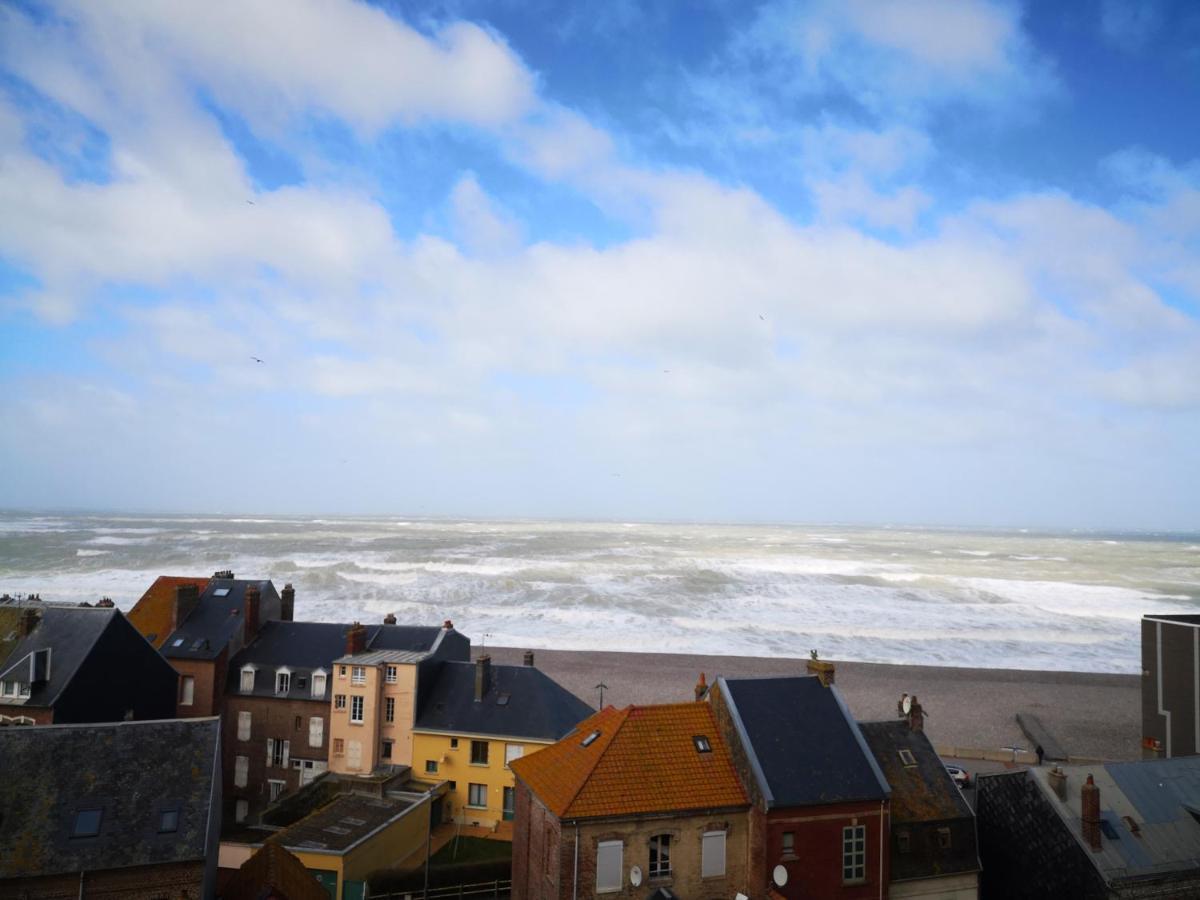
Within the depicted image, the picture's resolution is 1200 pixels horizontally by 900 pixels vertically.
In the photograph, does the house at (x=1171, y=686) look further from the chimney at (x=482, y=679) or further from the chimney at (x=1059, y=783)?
the chimney at (x=482, y=679)

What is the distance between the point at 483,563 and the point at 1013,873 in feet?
328

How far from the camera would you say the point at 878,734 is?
24.5m

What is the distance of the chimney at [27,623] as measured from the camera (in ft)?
98.1

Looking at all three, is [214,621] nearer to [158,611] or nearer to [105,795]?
[158,611]

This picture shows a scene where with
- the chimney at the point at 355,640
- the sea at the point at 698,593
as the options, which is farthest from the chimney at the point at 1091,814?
the sea at the point at 698,593

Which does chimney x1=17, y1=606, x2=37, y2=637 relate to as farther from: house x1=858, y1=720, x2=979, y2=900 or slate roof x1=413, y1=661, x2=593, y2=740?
house x1=858, y1=720, x2=979, y2=900

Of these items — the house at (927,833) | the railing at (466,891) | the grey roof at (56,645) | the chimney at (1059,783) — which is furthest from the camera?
the grey roof at (56,645)

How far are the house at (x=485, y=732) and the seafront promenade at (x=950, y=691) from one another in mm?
10941

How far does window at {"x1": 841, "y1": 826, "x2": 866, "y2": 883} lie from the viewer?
21250 millimetres

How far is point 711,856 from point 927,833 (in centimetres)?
658

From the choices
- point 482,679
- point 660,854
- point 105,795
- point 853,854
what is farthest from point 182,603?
point 853,854

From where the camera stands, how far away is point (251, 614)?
38.1 m

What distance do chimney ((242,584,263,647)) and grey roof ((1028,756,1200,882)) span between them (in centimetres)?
3228

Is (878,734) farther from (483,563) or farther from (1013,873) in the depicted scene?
(483,563)
